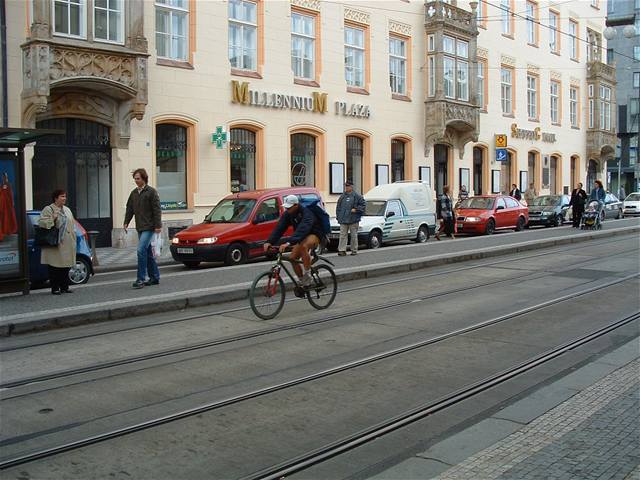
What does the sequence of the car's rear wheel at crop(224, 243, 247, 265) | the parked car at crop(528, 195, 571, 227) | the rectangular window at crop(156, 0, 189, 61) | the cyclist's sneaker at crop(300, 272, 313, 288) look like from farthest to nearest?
the parked car at crop(528, 195, 571, 227) → the rectangular window at crop(156, 0, 189, 61) → the car's rear wheel at crop(224, 243, 247, 265) → the cyclist's sneaker at crop(300, 272, 313, 288)

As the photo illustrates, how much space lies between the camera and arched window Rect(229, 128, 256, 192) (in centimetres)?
2447

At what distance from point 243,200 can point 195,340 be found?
9623 millimetres

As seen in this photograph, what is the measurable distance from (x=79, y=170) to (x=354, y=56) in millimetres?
12710

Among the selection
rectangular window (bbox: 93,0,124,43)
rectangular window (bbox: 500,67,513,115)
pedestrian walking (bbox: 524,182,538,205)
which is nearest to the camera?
rectangular window (bbox: 93,0,124,43)

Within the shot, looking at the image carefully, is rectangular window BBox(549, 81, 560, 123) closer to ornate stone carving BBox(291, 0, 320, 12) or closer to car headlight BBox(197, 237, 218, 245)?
ornate stone carving BBox(291, 0, 320, 12)

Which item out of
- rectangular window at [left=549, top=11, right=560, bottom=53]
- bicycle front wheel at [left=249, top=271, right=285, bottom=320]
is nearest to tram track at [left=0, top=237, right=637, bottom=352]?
bicycle front wheel at [left=249, top=271, right=285, bottom=320]

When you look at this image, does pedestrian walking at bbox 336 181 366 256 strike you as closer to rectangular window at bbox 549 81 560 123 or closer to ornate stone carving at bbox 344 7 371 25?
ornate stone carving at bbox 344 7 371 25

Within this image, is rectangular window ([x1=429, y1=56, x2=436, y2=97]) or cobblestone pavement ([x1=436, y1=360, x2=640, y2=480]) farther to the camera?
rectangular window ([x1=429, y1=56, x2=436, y2=97])

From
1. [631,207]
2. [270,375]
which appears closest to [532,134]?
[631,207]

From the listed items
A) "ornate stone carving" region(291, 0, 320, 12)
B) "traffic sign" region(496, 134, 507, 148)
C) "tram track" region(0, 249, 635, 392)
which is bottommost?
"tram track" region(0, 249, 635, 392)

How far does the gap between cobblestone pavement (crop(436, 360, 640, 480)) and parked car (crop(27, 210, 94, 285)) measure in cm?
906

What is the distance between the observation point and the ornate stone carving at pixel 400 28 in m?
30.3

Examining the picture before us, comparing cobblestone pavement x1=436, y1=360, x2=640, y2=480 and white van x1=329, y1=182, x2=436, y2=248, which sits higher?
white van x1=329, y1=182, x2=436, y2=248

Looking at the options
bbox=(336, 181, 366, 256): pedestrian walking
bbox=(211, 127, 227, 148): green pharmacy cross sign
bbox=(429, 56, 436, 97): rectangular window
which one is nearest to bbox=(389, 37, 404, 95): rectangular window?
bbox=(429, 56, 436, 97): rectangular window
